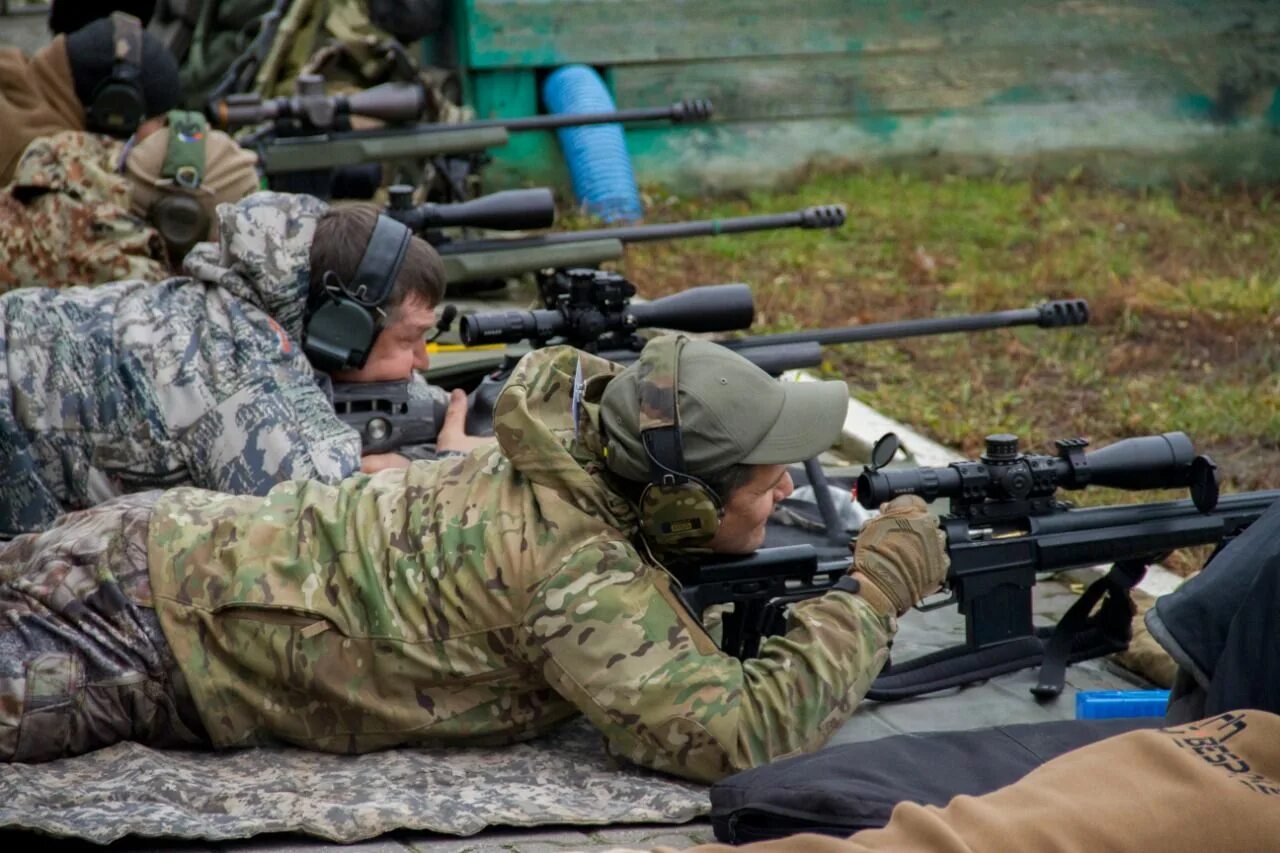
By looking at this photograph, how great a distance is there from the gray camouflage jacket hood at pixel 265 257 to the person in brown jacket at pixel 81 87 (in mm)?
2718

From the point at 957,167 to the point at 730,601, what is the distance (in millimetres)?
8267

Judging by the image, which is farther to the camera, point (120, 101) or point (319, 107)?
point (319, 107)

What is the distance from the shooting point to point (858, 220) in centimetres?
1062

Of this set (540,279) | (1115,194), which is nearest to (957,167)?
(1115,194)

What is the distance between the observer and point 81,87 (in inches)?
284

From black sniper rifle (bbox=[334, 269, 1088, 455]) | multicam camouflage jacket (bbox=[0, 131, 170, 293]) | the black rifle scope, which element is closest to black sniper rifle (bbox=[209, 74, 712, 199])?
multicam camouflage jacket (bbox=[0, 131, 170, 293])

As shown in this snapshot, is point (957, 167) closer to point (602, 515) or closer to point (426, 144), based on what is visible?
point (426, 144)

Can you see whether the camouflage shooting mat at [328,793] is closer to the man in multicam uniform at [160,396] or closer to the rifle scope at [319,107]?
the man in multicam uniform at [160,396]

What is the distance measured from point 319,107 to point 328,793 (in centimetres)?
507

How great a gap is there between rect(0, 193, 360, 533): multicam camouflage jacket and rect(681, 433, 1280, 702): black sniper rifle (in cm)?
125

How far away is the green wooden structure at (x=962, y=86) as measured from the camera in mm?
11078

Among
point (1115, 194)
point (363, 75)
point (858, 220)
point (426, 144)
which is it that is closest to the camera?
point (426, 144)

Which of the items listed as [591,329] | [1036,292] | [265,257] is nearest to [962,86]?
[1036,292]

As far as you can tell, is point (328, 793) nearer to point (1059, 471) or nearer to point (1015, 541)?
point (1015, 541)
